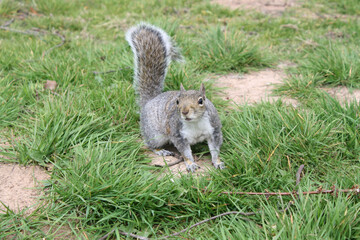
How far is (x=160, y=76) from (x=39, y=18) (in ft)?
9.81

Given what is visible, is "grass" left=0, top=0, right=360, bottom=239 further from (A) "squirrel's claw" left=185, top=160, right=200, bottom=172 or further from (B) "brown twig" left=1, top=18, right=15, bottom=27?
(B) "brown twig" left=1, top=18, right=15, bottom=27

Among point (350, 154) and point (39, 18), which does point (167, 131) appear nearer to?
point (350, 154)

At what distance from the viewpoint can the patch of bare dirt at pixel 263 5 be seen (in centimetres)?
559

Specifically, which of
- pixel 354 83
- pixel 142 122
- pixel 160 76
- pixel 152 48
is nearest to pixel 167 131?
pixel 142 122

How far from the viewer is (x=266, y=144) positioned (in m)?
2.27

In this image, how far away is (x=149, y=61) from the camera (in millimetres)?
2984

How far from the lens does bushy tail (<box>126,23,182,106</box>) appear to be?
299 cm

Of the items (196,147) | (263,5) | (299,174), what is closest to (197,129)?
(196,147)

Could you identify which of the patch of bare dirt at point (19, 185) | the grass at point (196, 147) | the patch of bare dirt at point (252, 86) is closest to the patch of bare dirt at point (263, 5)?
the grass at point (196, 147)

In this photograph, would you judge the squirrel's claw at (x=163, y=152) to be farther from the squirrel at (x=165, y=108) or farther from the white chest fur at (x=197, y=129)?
the white chest fur at (x=197, y=129)

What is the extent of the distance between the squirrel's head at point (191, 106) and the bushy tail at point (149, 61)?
0.73 metres

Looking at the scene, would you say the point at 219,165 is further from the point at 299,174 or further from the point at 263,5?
the point at 263,5

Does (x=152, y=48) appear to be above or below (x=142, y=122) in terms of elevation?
above

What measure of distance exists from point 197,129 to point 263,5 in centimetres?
413
